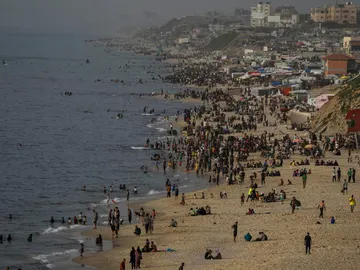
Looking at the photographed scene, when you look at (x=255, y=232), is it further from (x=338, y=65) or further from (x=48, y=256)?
(x=338, y=65)

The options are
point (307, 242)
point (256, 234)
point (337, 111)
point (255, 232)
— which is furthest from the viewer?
point (337, 111)

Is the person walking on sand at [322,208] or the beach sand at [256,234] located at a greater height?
the person walking on sand at [322,208]

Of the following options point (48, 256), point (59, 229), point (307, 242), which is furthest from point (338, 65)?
point (307, 242)

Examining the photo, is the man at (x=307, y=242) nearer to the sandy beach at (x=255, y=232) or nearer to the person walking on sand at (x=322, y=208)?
the sandy beach at (x=255, y=232)

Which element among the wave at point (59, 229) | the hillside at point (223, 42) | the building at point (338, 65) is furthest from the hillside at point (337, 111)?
the hillside at point (223, 42)

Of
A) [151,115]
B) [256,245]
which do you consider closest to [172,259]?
[256,245]

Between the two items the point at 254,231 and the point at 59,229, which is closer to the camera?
the point at 254,231

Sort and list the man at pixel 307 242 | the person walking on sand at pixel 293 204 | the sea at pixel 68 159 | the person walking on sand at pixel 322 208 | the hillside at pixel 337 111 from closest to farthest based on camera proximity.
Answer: the man at pixel 307 242, the person walking on sand at pixel 322 208, the person walking on sand at pixel 293 204, the sea at pixel 68 159, the hillside at pixel 337 111

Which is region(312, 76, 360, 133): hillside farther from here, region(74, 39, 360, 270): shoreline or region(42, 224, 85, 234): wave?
region(42, 224, 85, 234): wave
